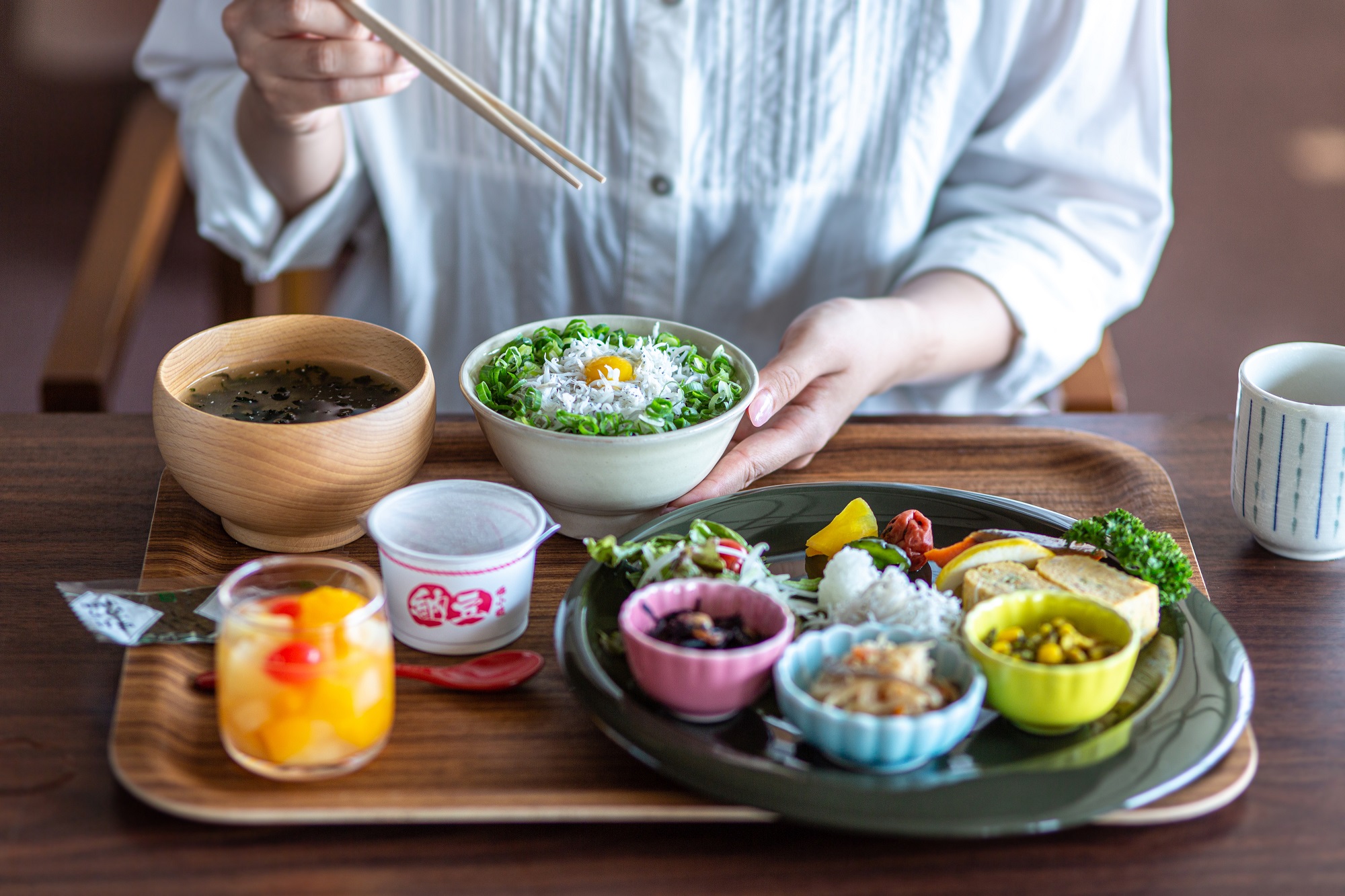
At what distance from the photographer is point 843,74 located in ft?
7.00

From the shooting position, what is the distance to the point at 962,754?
3.44 ft

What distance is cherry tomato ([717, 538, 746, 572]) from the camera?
125cm

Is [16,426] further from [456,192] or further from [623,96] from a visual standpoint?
[623,96]

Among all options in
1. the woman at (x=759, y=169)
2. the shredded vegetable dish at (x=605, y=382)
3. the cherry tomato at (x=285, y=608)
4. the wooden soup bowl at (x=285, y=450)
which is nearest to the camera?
the cherry tomato at (x=285, y=608)

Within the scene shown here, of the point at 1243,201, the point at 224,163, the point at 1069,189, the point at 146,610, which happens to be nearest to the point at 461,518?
the point at 146,610

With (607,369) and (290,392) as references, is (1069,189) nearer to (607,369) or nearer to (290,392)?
(607,369)

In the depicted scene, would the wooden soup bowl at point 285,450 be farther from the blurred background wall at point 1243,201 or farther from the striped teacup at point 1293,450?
the blurred background wall at point 1243,201

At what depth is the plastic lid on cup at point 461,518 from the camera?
125 centimetres

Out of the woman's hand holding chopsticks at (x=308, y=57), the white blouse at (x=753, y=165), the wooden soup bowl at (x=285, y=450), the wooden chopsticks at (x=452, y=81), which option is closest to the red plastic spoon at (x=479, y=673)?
the wooden soup bowl at (x=285, y=450)

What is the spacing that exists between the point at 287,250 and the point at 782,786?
182 centimetres

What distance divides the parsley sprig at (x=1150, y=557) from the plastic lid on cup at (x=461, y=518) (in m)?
0.69

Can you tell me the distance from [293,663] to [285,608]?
10 cm

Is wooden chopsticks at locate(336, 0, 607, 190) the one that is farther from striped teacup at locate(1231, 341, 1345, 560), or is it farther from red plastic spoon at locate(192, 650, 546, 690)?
striped teacup at locate(1231, 341, 1345, 560)

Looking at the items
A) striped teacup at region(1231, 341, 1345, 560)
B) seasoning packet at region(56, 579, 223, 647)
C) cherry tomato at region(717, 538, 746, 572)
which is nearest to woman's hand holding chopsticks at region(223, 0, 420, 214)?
seasoning packet at region(56, 579, 223, 647)
